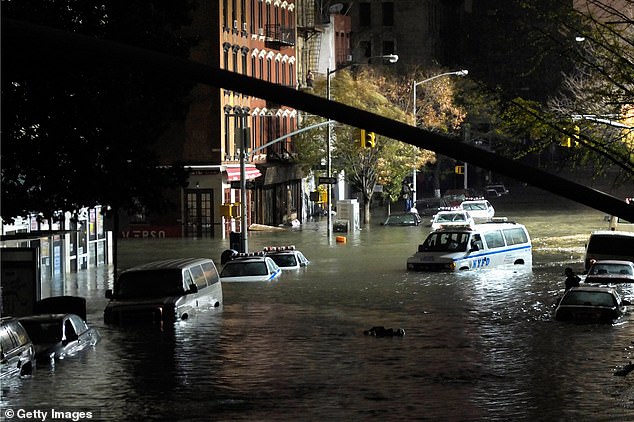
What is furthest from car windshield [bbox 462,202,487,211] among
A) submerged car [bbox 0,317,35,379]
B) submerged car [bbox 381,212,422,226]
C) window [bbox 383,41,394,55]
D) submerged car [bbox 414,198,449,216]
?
submerged car [bbox 0,317,35,379]

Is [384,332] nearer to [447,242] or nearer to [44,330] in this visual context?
[44,330]

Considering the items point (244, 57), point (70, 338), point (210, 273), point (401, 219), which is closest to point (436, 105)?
point (401, 219)

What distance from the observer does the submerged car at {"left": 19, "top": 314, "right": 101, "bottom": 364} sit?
24.5m

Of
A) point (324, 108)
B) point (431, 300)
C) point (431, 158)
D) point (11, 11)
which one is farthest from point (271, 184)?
point (324, 108)

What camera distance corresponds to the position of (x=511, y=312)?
3678 centimetres

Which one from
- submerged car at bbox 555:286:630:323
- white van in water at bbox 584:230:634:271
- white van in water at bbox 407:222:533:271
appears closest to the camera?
submerged car at bbox 555:286:630:323

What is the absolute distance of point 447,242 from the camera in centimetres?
4819

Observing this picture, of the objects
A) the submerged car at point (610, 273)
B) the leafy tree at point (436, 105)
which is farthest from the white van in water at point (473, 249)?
the leafy tree at point (436, 105)

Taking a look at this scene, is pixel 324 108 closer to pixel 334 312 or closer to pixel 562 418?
pixel 562 418

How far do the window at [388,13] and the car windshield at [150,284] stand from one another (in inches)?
3624

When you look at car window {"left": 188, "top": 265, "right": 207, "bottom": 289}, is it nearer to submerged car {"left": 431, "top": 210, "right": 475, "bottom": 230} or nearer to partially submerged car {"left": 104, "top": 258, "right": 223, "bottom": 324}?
partially submerged car {"left": 104, "top": 258, "right": 223, "bottom": 324}

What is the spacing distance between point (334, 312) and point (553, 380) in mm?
13321

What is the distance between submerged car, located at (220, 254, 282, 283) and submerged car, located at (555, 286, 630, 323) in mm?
13007

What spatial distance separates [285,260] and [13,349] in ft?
90.5
